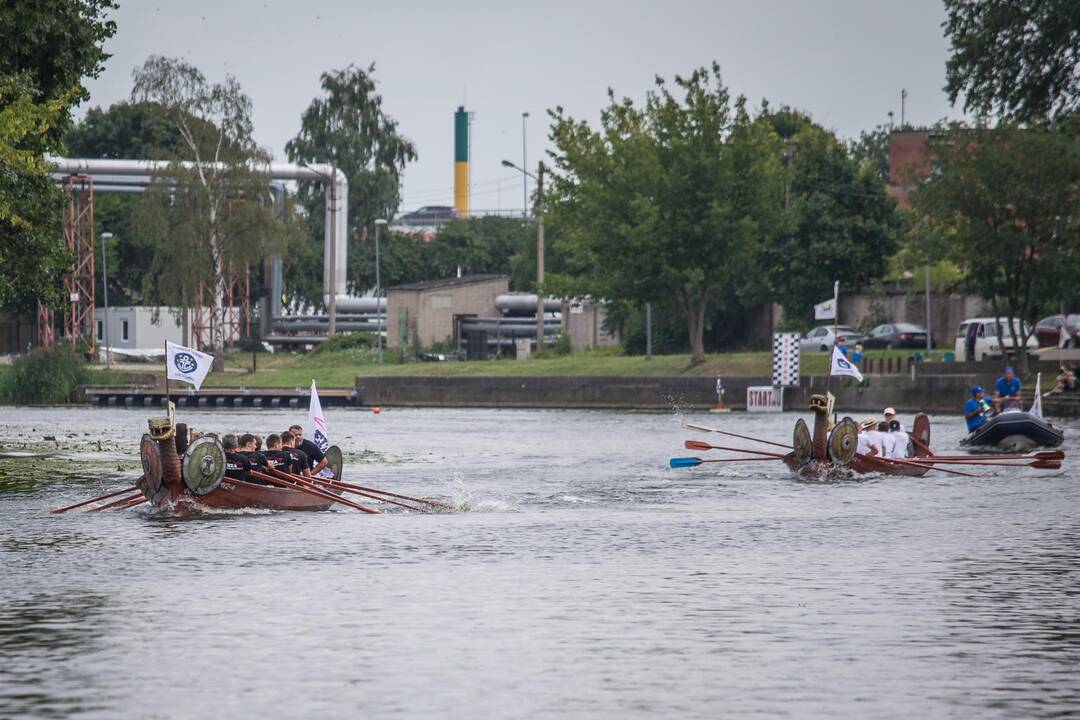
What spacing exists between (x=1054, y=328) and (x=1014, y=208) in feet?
23.8

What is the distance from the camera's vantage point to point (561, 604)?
18938mm

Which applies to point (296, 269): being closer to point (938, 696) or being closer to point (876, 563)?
point (876, 563)

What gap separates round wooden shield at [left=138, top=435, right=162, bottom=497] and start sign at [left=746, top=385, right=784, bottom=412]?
137ft

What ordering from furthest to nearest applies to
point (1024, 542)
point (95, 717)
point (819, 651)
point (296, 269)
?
1. point (296, 269)
2. point (1024, 542)
3. point (819, 651)
4. point (95, 717)

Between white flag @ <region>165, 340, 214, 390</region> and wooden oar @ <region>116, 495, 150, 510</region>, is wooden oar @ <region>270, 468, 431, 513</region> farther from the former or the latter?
white flag @ <region>165, 340, 214, 390</region>

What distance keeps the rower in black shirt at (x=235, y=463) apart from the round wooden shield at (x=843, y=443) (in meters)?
13.3

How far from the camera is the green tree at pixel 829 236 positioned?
3091 inches

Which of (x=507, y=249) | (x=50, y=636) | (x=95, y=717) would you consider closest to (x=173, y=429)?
(x=50, y=636)

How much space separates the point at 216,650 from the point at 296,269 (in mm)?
97800

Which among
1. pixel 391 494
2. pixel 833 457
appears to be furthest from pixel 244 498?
pixel 833 457

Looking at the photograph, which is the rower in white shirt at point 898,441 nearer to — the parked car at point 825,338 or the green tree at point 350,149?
the parked car at point 825,338

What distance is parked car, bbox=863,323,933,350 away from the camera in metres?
73.2

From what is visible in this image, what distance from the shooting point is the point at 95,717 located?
1332 cm

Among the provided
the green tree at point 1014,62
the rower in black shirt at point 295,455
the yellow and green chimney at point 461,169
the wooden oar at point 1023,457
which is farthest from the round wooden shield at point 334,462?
the yellow and green chimney at point 461,169
